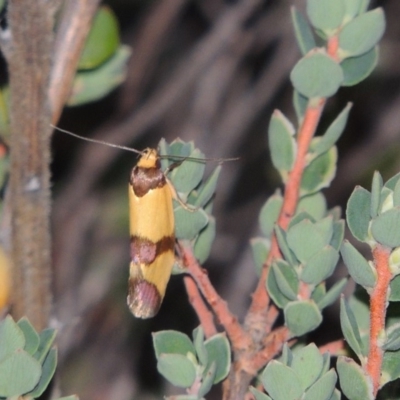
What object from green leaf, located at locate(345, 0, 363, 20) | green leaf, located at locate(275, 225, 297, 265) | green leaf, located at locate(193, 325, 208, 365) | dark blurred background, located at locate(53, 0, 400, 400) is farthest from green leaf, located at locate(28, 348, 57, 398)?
dark blurred background, located at locate(53, 0, 400, 400)

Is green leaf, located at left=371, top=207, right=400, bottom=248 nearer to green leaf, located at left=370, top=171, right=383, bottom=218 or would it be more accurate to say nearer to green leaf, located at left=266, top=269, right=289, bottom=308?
green leaf, located at left=370, top=171, right=383, bottom=218

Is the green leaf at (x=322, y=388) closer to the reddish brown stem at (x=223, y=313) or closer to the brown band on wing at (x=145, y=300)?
the reddish brown stem at (x=223, y=313)

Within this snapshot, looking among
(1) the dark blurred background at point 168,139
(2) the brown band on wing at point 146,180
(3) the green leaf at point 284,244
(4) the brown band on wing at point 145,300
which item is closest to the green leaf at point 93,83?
(2) the brown band on wing at point 146,180

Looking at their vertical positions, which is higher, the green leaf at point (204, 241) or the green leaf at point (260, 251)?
the green leaf at point (204, 241)

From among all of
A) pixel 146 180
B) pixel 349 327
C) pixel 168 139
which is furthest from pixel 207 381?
pixel 168 139

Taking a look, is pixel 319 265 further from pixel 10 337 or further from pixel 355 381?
pixel 10 337
